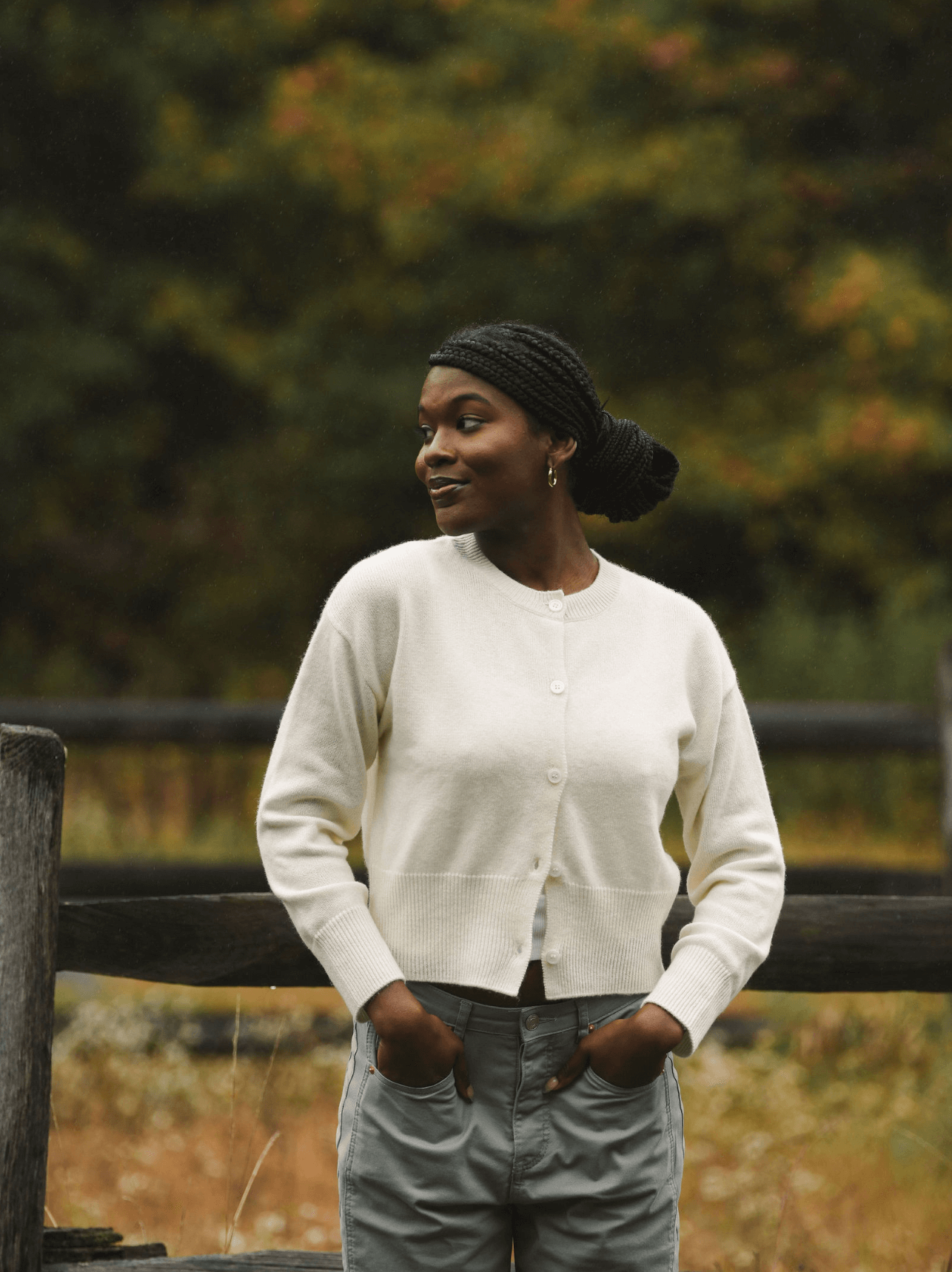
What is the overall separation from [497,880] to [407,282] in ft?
39.2

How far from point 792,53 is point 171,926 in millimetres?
10551

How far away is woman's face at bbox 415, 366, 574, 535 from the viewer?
1.96m

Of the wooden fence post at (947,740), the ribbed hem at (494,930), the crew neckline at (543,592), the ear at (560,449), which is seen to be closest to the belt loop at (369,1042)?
the ribbed hem at (494,930)

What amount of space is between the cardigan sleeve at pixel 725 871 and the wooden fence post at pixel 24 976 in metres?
1.09

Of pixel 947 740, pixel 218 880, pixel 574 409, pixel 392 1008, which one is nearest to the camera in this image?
pixel 392 1008

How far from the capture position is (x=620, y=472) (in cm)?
211

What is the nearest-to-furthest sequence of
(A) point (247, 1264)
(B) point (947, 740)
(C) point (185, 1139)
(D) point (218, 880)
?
(A) point (247, 1264)
(C) point (185, 1139)
(B) point (947, 740)
(D) point (218, 880)

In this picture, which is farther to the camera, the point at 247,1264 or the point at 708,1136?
the point at 708,1136

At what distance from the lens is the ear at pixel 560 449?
6.69 ft

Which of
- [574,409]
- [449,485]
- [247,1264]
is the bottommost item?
[247,1264]

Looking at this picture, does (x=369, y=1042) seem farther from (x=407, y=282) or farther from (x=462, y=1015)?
(x=407, y=282)

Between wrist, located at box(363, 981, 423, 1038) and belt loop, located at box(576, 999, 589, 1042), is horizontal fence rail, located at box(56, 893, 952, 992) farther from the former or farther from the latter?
wrist, located at box(363, 981, 423, 1038)

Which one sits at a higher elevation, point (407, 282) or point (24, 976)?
point (407, 282)

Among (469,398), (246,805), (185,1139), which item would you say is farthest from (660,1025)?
(246,805)
